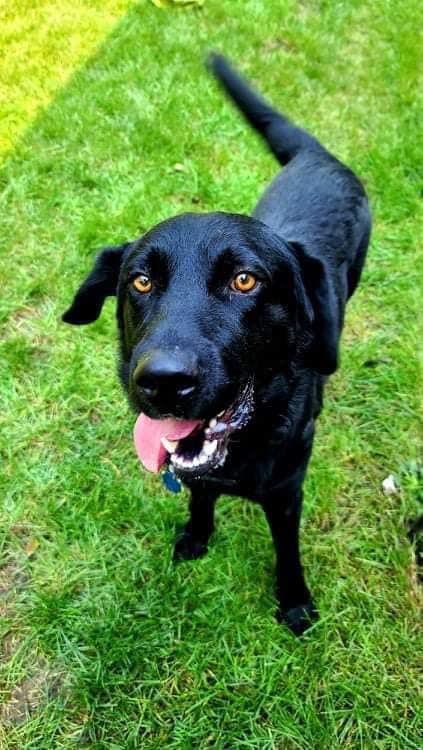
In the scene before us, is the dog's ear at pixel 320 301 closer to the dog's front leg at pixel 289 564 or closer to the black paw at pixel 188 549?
the dog's front leg at pixel 289 564

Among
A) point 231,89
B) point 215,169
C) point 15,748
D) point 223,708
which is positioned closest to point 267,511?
point 223,708

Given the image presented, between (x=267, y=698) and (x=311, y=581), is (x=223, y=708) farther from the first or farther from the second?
(x=311, y=581)

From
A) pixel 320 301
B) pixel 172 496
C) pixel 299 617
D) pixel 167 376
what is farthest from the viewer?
pixel 172 496

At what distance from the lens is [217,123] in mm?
4242

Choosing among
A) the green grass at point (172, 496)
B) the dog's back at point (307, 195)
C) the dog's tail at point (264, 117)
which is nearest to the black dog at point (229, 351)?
the green grass at point (172, 496)

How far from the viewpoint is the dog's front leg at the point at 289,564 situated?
6.72 ft

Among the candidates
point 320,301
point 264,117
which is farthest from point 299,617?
point 264,117

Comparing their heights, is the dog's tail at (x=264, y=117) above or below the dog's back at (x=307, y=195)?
above

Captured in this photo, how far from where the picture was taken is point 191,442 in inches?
68.8

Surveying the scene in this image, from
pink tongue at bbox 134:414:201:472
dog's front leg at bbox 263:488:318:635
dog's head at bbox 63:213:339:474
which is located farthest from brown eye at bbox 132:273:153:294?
dog's front leg at bbox 263:488:318:635

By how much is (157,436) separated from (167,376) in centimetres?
35

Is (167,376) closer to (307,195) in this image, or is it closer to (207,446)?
(207,446)

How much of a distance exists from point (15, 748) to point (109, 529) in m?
0.80

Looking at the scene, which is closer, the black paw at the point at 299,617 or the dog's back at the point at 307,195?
the black paw at the point at 299,617
